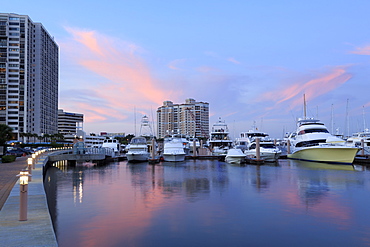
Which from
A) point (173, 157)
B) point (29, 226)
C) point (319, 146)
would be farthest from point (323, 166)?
point (29, 226)

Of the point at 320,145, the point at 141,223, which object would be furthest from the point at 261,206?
the point at 320,145

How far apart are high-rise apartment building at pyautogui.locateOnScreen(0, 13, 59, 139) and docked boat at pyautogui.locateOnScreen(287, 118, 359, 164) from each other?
11734 cm

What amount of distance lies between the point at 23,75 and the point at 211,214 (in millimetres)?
141158

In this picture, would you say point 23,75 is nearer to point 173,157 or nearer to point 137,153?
point 137,153

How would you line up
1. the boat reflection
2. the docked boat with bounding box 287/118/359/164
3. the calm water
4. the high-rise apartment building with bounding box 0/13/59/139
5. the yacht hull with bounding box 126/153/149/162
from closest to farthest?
1. the calm water
2. the boat reflection
3. the docked boat with bounding box 287/118/359/164
4. the yacht hull with bounding box 126/153/149/162
5. the high-rise apartment building with bounding box 0/13/59/139

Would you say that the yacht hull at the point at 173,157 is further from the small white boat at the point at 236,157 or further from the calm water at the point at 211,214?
the calm water at the point at 211,214

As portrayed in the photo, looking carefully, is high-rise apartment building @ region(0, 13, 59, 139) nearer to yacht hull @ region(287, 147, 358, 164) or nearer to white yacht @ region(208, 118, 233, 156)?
white yacht @ region(208, 118, 233, 156)

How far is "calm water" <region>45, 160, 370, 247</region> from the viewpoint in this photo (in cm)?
1311

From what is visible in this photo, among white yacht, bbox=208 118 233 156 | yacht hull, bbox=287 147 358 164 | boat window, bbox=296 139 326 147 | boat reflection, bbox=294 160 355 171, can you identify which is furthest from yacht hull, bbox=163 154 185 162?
boat window, bbox=296 139 326 147

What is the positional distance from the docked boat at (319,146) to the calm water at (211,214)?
1834cm

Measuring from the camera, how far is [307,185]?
2841 cm

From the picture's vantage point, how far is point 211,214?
56.2 ft

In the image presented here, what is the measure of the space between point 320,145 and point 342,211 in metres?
32.9

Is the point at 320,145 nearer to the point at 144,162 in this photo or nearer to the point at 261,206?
the point at 144,162
